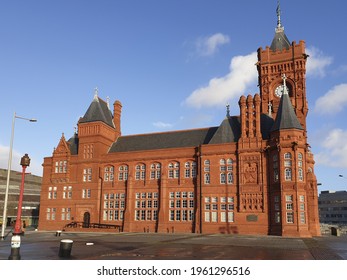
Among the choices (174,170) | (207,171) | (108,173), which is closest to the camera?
(207,171)

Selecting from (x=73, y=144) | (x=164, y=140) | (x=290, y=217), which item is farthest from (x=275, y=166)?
(x=73, y=144)

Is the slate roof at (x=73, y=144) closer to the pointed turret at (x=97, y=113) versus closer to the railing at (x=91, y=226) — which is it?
the pointed turret at (x=97, y=113)

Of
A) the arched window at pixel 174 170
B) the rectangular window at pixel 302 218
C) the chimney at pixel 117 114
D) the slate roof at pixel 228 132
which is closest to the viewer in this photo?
the rectangular window at pixel 302 218

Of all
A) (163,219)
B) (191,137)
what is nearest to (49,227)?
(163,219)

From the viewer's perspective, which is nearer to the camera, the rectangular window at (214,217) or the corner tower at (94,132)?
the rectangular window at (214,217)

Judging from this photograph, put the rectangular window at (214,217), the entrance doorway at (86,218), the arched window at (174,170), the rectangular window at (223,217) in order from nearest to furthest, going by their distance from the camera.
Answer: the rectangular window at (223,217) < the rectangular window at (214,217) < the arched window at (174,170) < the entrance doorway at (86,218)

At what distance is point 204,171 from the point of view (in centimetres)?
5344

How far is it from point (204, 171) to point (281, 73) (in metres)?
23.7

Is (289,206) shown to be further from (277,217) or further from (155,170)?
(155,170)

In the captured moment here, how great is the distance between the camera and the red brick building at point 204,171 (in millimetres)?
47375

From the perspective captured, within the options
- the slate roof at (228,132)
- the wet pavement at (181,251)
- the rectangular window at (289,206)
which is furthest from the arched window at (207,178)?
the wet pavement at (181,251)

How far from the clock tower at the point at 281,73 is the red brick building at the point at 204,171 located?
0.18m

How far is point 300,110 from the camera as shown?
5806cm
